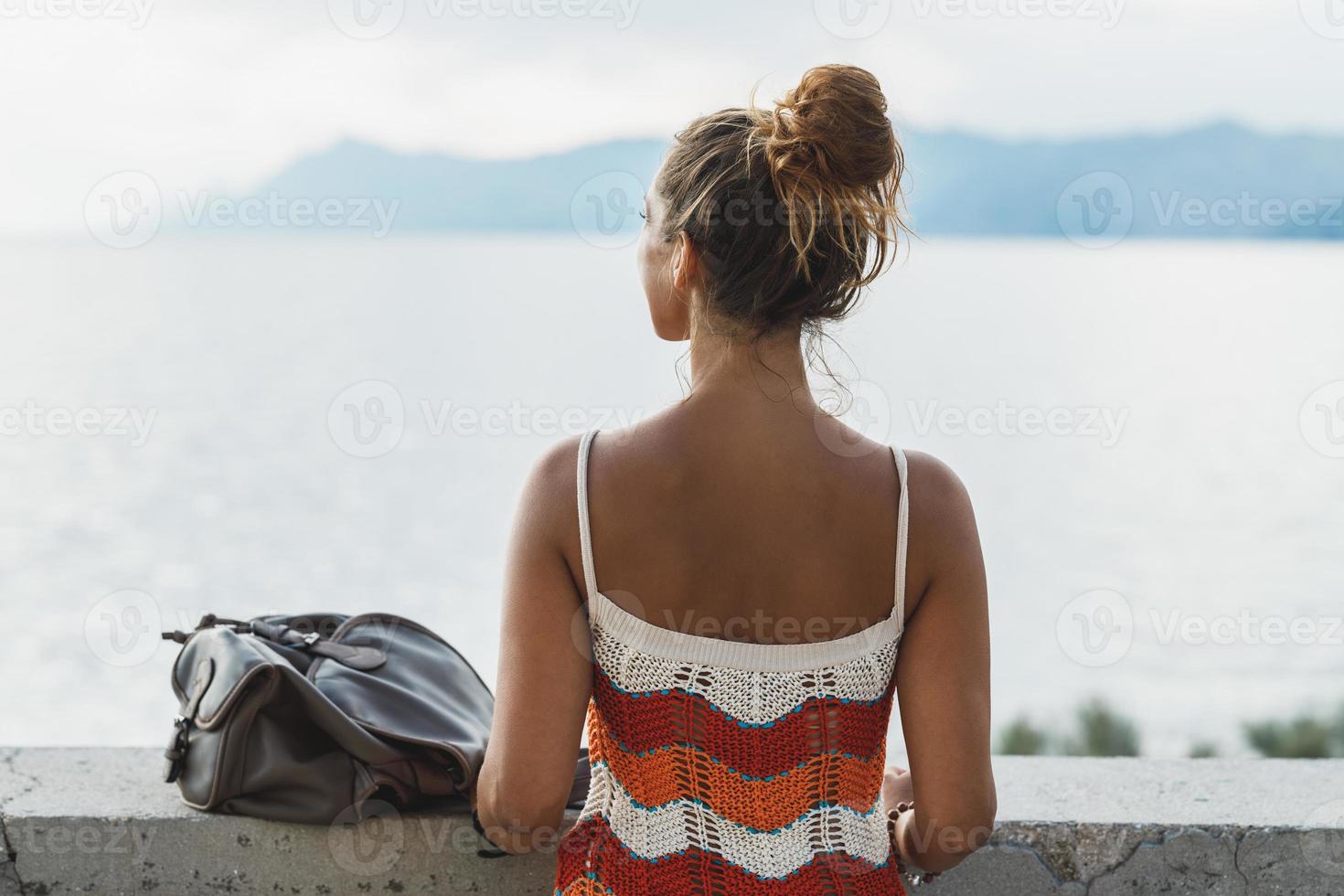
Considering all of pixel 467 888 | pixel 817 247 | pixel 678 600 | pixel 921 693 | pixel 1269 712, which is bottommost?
pixel 1269 712

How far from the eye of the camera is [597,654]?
1459 mm

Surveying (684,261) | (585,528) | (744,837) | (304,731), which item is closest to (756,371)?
(684,261)

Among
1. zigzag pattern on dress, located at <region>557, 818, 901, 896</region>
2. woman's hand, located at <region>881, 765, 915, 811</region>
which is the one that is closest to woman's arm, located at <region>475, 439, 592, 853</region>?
zigzag pattern on dress, located at <region>557, 818, 901, 896</region>

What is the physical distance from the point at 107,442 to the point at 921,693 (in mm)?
21437

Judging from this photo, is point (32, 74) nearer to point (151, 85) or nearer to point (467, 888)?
point (151, 85)

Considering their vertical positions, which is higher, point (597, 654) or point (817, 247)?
point (817, 247)

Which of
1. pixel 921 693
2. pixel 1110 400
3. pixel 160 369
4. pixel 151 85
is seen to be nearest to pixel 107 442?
pixel 160 369

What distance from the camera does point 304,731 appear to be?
5.61 ft

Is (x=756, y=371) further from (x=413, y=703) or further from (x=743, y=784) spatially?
(x=413, y=703)

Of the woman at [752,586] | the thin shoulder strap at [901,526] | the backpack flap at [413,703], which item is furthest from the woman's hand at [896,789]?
the backpack flap at [413,703]

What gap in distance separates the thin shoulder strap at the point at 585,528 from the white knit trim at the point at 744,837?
0.32 meters

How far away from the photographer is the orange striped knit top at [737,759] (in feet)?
4.67

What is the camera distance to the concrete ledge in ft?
5.81

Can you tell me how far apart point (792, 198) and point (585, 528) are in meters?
0.44
